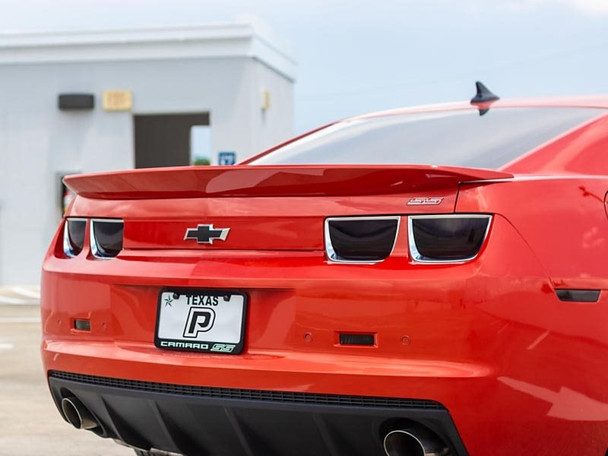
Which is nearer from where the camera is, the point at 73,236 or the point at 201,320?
the point at 201,320

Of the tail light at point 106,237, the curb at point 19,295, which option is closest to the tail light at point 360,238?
the tail light at point 106,237

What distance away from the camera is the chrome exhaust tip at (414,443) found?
297 cm

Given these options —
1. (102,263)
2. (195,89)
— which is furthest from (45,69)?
(102,263)

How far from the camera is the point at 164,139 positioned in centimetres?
2409

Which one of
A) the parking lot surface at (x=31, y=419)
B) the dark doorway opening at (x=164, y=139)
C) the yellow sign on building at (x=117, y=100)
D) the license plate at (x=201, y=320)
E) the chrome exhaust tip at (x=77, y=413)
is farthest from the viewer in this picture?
the dark doorway opening at (x=164, y=139)

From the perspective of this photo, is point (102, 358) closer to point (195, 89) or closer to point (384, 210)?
point (384, 210)

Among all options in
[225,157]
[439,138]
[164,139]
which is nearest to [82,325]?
[439,138]

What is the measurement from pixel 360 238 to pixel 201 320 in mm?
525

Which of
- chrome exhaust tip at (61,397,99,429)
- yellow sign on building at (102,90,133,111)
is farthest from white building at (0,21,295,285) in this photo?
chrome exhaust tip at (61,397,99,429)

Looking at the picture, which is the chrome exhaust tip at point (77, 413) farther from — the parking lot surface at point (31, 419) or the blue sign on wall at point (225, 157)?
the blue sign on wall at point (225, 157)

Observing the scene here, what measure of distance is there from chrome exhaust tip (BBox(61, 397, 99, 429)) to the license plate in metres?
0.50

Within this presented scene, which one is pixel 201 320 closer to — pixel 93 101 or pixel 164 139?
pixel 93 101

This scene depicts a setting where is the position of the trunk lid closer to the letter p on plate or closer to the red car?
the red car

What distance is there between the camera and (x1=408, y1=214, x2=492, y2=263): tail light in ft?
9.56
